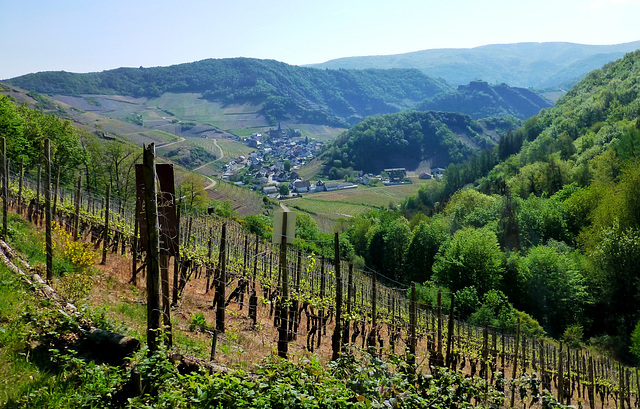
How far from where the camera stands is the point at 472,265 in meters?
44.9

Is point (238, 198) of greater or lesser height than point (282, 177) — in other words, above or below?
below

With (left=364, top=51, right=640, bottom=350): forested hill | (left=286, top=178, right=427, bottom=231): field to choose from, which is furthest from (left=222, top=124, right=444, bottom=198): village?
(left=364, top=51, right=640, bottom=350): forested hill

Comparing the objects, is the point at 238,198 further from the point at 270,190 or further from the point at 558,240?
the point at 558,240

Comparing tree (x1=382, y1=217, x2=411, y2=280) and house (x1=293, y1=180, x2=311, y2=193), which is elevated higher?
house (x1=293, y1=180, x2=311, y2=193)

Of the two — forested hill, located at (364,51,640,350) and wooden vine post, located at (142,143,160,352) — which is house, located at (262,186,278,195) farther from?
wooden vine post, located at (142,143,160,352)

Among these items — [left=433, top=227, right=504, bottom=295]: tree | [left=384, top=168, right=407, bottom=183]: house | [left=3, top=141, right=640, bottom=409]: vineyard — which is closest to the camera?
[left=3, top=141, right=640, bottom=409]: vineyard

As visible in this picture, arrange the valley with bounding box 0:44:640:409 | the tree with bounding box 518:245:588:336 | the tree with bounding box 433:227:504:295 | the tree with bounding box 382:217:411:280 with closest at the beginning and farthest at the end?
the valley with bounding box 0:44:640:409
the tree with bounding box 518:245:588:336
the tree with bounding box 433:227:504:295
the tree with bounding box 382:217:411:280

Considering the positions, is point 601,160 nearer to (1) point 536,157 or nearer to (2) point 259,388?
(1) point 536,157

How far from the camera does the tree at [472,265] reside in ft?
145

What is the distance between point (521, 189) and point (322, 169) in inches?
4478

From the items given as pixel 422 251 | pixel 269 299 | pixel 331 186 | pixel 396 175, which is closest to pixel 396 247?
pixel 422 251

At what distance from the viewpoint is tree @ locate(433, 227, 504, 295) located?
145 feet

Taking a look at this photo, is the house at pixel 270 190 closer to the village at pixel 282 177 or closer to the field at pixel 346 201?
the village at pixel 282 177

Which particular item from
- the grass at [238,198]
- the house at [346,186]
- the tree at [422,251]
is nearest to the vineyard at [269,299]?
the tree at [422,251]
